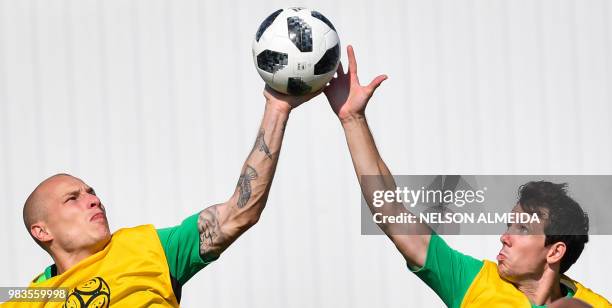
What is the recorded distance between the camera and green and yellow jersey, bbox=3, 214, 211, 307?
450cm

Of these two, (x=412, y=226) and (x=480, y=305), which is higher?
(x=412, y=226)

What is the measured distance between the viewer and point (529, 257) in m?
4.43

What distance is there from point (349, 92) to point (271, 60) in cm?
35

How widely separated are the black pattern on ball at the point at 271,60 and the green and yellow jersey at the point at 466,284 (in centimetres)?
90

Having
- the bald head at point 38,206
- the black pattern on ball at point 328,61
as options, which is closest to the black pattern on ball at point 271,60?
the black pattern on ball at point 328,61

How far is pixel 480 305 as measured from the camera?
4.42 metres

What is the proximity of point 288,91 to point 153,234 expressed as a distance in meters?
0.82

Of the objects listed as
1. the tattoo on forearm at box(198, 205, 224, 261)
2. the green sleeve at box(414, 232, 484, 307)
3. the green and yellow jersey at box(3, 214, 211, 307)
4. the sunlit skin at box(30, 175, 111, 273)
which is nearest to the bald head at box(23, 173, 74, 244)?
the sunlit skin at box(30, 175, 111, 273)

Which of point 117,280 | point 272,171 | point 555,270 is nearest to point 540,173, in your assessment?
A: point 555,270

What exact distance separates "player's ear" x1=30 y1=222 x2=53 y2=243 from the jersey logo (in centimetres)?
26

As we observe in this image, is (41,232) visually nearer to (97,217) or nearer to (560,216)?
(97,217)

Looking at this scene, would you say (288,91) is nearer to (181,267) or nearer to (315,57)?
(315,57)

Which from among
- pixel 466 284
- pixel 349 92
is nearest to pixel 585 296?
pixel 466 284

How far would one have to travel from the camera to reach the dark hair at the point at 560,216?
4.47 metres
